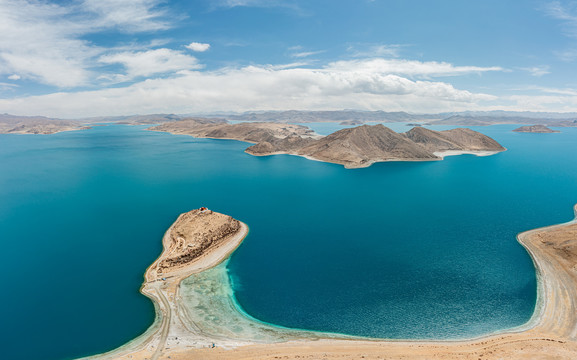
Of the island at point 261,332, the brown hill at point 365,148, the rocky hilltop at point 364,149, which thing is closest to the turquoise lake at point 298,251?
the island at point 261,332

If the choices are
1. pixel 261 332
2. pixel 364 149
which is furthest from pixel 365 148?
pixel 261 332

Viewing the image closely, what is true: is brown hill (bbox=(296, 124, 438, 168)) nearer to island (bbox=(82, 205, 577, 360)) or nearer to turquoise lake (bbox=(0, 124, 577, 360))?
turquoise lake (bbox=(0, 124, 577, 360))

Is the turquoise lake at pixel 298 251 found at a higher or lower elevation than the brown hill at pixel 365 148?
lower

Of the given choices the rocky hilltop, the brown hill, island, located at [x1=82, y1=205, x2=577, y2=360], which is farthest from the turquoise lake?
the brown hill

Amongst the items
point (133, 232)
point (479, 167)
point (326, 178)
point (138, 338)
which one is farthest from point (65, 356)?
point (479, 167)

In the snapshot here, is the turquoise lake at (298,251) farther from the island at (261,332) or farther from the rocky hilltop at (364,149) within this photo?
the rocky hilltop at (364,149)

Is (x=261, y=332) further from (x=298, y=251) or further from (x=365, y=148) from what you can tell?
(x=365, y=148)

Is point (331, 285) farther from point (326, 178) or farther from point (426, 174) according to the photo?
point (426, 174)
